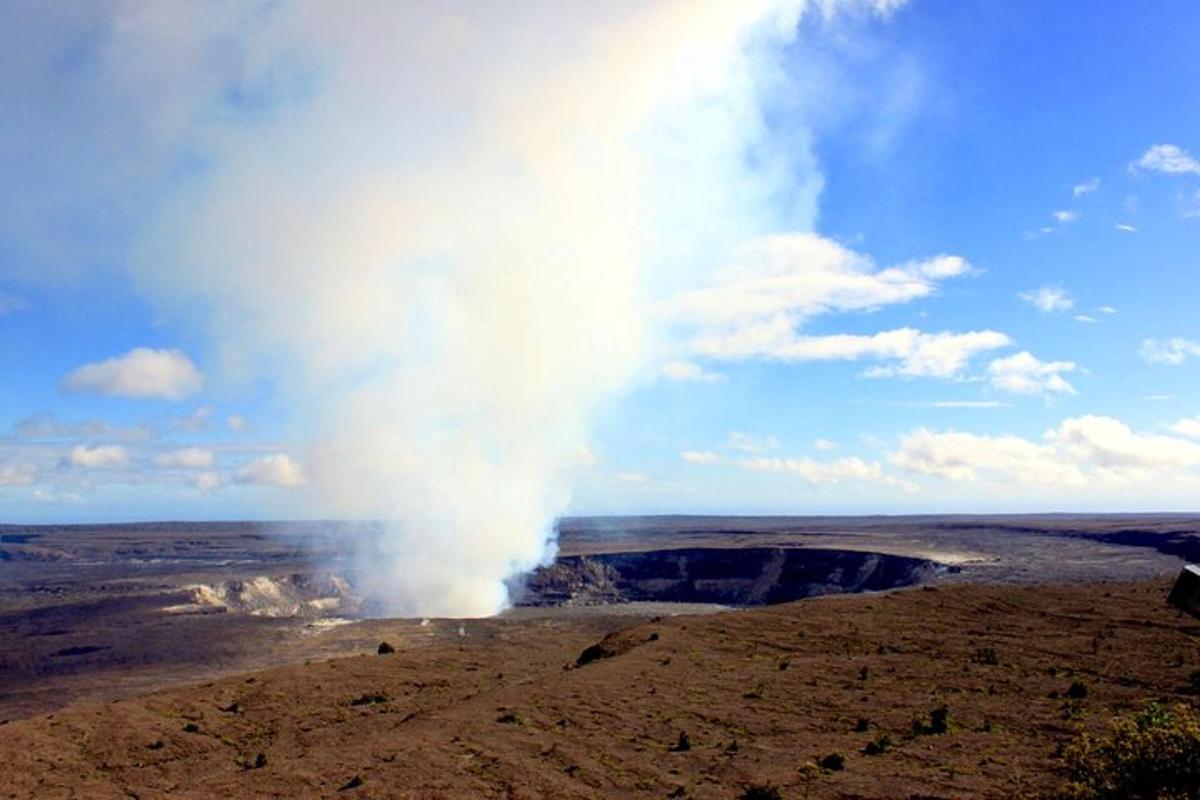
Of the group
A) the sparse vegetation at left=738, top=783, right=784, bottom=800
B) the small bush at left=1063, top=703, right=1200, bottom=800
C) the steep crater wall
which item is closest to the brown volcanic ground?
the sparse vegetation at left=738, top=783, right=784, bottom=800

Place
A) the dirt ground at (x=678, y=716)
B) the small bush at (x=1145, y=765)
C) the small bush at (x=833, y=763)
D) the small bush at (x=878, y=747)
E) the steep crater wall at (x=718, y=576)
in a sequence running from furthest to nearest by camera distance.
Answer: the steep crater wall at (x=718, y=576), the small bush at (x=878, y=747), the dirt ground at (x=678, y=716), the small bush at (x=833, y=763), the small bush at (x=1145, y=765)

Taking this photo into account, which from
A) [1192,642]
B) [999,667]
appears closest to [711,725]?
[999,667]

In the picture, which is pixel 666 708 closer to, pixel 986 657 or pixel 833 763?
pixel 833 763

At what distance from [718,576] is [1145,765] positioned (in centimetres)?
9857

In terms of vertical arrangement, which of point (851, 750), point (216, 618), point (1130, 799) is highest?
point (1130, 799)

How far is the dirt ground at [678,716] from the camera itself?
18.7 metres

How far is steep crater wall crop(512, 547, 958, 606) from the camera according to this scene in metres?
95.2

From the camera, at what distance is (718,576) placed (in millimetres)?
109562

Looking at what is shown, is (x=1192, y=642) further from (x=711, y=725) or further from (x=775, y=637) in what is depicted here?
(x=711, y=725)

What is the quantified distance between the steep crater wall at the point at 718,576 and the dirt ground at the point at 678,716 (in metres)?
54.2

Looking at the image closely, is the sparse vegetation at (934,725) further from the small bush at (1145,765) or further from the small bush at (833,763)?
the small bush at (1145,765)

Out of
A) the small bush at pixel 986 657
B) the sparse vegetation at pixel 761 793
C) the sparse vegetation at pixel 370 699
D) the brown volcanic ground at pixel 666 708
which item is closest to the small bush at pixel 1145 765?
the brown volcanic ground at pixel 666 708

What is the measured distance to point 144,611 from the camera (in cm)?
8294

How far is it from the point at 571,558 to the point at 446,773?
334 ft
